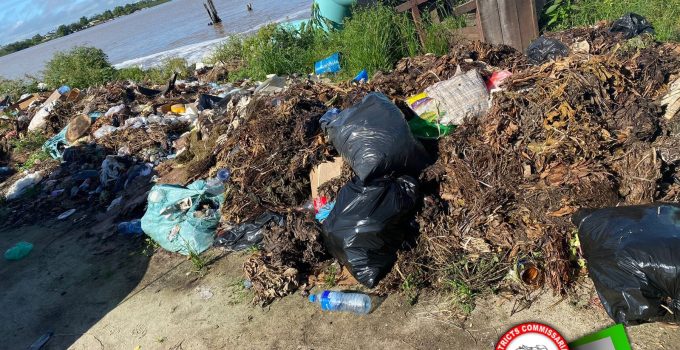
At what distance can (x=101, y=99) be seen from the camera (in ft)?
26.0

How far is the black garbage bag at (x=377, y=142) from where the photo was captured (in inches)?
118

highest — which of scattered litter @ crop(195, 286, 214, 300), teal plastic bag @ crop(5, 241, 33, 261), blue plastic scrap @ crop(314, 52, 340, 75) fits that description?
blue plastic scrap @ crop(314, 52, 340, 75)

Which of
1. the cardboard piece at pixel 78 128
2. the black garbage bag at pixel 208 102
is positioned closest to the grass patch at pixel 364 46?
the black garbage bag at pixel 208 102

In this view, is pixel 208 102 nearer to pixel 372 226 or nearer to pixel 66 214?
pixel 66 214

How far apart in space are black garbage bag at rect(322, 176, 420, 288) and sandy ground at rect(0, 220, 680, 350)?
249 millimetres

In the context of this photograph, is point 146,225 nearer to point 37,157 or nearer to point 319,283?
point 319,283

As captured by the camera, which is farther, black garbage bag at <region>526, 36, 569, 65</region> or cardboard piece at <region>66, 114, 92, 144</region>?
cardboard piece at <region>66, 114, 92, 144</region>

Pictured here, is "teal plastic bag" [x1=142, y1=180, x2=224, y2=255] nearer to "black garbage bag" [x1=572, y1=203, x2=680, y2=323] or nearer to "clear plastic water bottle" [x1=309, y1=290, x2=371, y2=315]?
"clear plastic water bottle" [x1=309, y1=290, x2=371, y2=315]

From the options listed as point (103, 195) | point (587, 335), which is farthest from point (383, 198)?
point (103, 195)

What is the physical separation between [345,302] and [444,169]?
3.76 ft

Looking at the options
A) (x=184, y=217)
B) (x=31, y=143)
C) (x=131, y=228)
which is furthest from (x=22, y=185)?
(x=184, y=217)

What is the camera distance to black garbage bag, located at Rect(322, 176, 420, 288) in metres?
2.73
